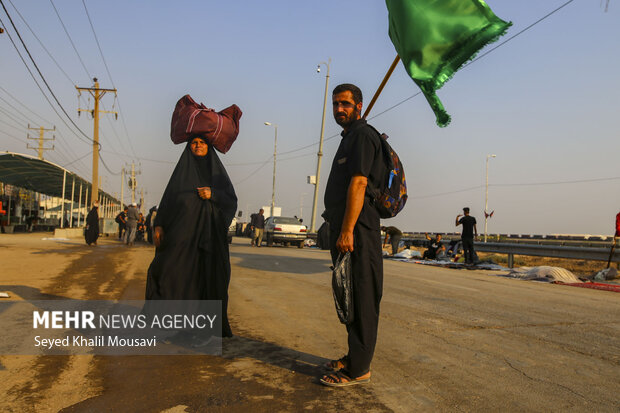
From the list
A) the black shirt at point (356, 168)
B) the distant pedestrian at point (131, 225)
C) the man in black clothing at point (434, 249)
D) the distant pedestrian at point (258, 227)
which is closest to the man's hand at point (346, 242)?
the black shirt at point (356, 168)

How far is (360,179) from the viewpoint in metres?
2.94

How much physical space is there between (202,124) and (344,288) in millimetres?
2119

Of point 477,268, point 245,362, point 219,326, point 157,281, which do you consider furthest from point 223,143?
point 477,268

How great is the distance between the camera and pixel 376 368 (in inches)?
127

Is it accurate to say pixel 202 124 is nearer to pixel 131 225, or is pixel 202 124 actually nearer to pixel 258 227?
pixel 131 225

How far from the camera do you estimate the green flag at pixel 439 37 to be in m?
4.00

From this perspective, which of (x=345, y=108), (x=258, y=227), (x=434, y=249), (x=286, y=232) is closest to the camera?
(x=345, y=108)

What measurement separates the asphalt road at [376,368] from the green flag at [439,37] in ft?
6.46

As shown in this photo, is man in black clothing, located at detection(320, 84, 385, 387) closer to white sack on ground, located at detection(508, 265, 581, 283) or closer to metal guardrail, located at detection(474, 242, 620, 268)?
white sack on ground, located at detection(508, 265, 581, 283)

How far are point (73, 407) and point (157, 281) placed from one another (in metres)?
1.69

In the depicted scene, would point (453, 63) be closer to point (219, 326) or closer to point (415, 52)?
point (415, 52)

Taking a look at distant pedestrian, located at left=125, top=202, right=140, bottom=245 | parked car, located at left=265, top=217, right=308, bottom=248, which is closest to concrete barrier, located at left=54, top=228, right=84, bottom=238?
distant pedestrian, located at left=125, top=202, right=140, bottom=245

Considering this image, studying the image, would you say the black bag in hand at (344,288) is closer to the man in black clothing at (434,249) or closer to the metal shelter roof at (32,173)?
the man in black clothing at (434,249)

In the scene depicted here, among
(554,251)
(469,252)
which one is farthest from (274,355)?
(469,252)
